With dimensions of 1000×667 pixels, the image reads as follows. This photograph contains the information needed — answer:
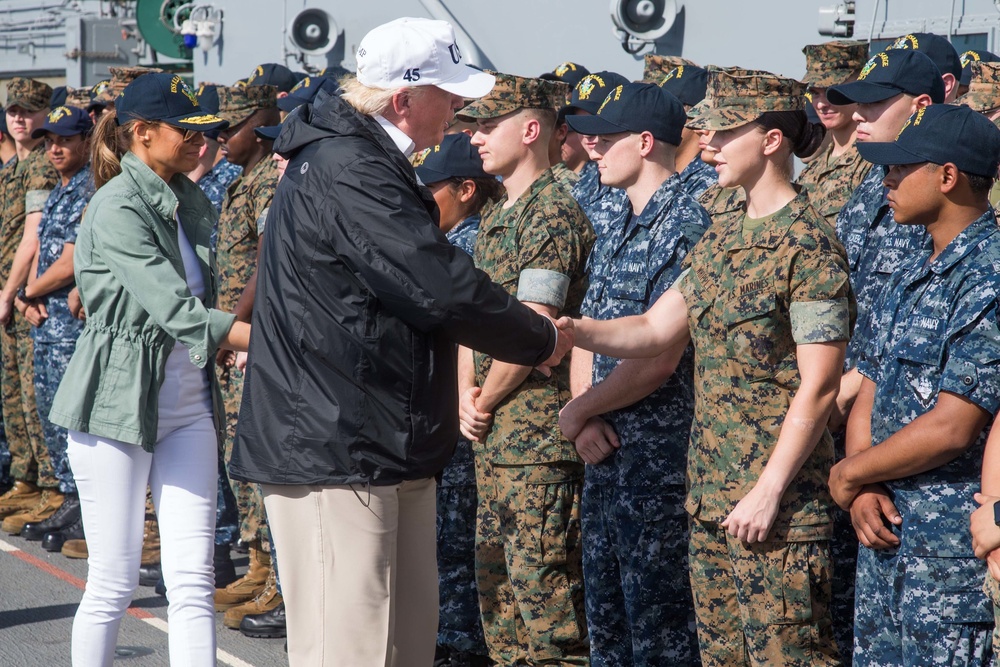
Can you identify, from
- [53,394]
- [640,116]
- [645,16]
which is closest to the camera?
[640,116]

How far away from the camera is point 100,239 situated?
350 cm

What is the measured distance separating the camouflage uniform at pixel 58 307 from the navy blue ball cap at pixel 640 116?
3.35m

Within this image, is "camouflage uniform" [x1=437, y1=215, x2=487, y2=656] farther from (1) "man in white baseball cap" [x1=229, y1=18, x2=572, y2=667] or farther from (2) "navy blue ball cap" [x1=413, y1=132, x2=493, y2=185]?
(1) "man in white baseball cap" [x1=229, y1=18, x2=572, y2=667]

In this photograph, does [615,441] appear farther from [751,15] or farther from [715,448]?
[751,15]

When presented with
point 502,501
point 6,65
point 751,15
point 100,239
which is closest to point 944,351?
point 502,501

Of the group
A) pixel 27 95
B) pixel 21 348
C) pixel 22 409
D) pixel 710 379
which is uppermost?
pixel 27 95

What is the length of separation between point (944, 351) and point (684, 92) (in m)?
2.95

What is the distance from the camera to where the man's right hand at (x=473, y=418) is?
13.1 ft

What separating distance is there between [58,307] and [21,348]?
3.02 feet

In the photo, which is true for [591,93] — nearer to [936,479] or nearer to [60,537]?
[936,479]

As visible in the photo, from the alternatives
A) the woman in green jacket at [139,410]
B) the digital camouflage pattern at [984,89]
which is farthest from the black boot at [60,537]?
the digital camouflage pattern at [984,89]

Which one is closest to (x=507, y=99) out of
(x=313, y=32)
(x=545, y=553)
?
(x=545, y=553)

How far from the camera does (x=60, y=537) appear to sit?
631 centimetres

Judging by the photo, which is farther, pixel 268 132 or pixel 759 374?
pixel 268 132
